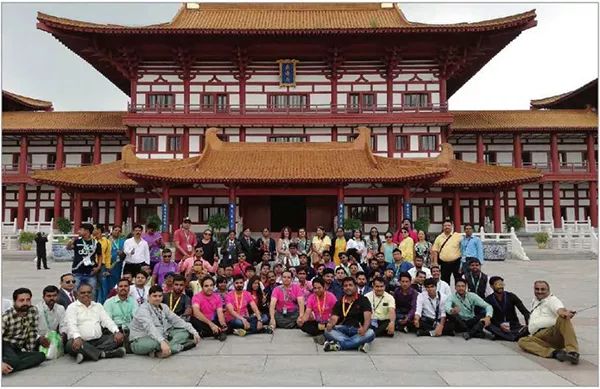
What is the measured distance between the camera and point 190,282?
9.23 meters

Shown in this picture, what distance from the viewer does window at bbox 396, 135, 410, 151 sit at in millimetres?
27016

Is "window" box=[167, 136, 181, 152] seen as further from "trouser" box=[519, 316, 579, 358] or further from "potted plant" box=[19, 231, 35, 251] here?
"trouser" box=[519, 316, 579, 358]

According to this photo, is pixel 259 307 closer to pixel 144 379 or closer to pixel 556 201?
pixel 144 379

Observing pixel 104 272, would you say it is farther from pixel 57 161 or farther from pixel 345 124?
pixel 57 161

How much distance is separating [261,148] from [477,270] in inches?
651

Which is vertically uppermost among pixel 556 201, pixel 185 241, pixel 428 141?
pixel 428 141

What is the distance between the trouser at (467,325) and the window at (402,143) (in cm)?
1959

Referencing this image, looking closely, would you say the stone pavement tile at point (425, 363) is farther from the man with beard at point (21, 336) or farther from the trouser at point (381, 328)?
the man with beard at point (21, 336)

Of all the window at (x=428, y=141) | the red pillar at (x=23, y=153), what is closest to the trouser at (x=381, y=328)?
the window at (x=428, y=141)


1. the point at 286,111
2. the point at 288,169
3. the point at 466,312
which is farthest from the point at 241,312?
the point at 286,111

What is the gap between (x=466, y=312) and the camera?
816 centimetres

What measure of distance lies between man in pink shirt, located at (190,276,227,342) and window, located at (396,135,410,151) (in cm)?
2039

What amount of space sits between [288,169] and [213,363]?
15.3 m

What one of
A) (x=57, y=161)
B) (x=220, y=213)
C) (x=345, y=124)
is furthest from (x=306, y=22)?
(x=57, y=161)
